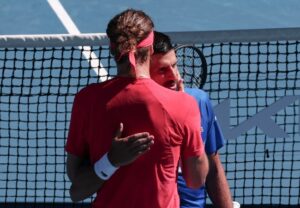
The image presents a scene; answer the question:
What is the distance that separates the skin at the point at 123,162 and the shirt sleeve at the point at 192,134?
37 millimetres

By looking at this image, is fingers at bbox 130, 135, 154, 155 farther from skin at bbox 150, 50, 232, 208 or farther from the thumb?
skin at bbox 150, 50, 232, 208

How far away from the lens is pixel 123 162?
490cm

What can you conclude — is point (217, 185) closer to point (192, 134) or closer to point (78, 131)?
point (192, 134)

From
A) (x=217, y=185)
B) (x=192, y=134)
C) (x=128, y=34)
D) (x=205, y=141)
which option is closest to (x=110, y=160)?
(x=192, y=134)

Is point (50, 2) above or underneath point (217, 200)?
underneath

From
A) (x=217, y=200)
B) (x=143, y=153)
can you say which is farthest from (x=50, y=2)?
(x=143, y=153)

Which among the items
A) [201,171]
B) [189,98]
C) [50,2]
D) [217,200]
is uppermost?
[189,98]

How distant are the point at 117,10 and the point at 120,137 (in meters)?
7.93

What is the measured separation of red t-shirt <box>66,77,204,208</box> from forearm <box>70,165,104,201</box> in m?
0.04

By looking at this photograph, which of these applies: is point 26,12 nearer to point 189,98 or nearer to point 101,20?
point 101,20

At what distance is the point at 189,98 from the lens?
5094 millimetres

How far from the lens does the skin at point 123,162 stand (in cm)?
486

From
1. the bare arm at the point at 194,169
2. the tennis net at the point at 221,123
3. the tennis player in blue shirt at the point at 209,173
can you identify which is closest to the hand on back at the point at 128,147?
the bare arm at the point at 194,169

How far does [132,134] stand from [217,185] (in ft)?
3.41
